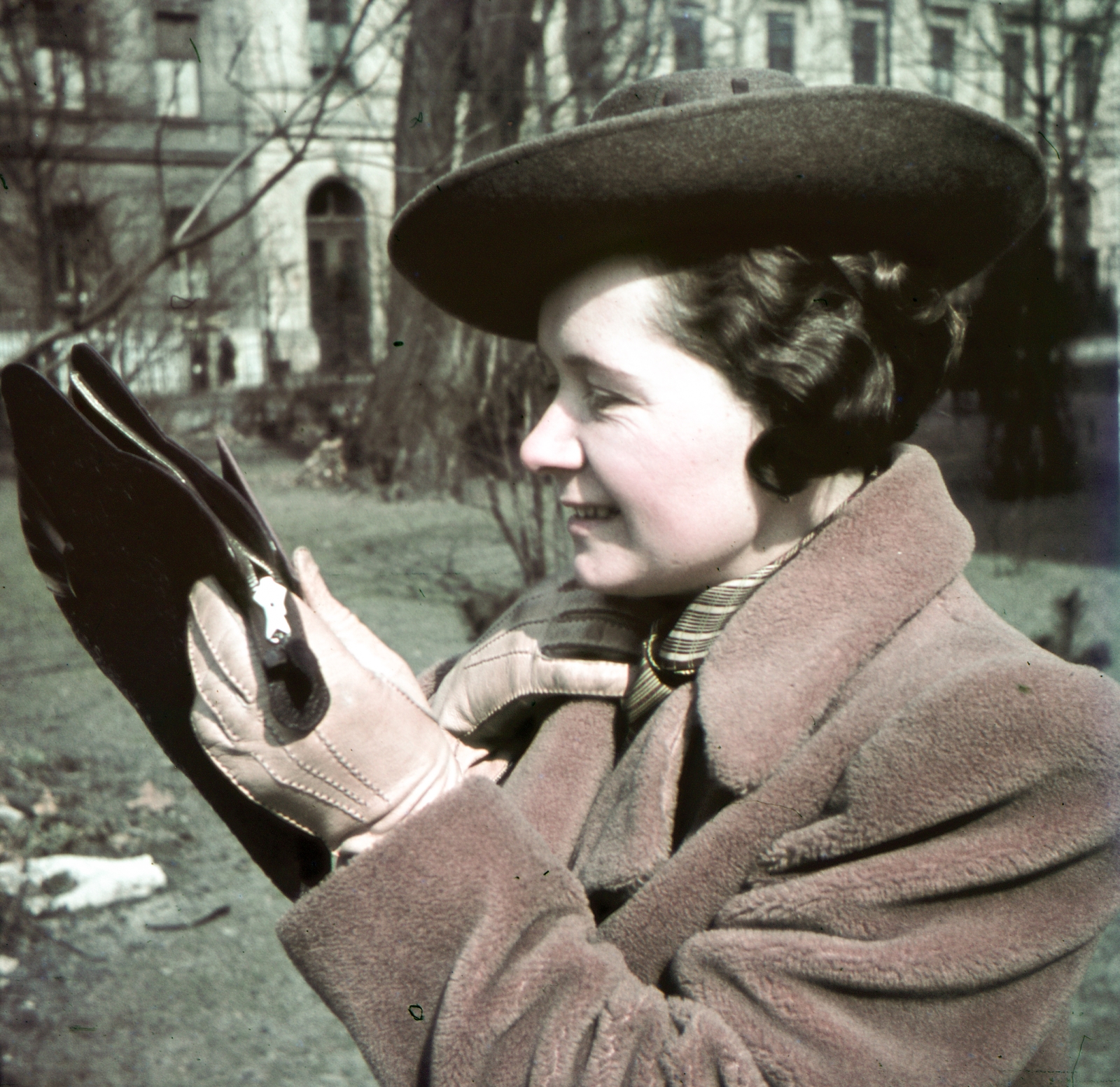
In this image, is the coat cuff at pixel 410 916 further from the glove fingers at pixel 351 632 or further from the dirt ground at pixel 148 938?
the dirt ground at pixel 148 938

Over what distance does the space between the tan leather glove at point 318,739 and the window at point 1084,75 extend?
8.59 metres

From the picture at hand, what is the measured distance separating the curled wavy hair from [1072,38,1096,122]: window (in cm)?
807

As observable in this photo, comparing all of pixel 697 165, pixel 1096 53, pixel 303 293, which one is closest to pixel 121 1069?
pixel 697 165

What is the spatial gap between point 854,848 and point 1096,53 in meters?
9.21

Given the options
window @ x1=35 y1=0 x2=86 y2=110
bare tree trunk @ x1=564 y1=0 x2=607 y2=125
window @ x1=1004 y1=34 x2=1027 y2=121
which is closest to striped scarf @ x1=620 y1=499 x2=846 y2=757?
window @ x1=35 y1=0 x2=86 y2=110

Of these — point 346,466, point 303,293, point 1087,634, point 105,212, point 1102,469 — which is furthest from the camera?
point 303,293

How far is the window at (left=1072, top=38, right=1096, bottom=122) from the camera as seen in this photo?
27.2ft

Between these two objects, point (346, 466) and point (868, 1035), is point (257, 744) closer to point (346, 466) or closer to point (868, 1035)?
point (868, 1035)

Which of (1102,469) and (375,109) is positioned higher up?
(375,109)

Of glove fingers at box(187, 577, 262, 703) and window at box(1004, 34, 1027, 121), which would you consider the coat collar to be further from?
window at box(1004, 34, 1027, 121)

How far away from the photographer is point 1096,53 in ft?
28.4

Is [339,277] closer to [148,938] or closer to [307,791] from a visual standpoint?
[148,938]

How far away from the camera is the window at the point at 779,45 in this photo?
794 centimetres

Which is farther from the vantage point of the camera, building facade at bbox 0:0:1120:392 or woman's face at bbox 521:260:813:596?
building facade at bbox 0:0:1120:392
